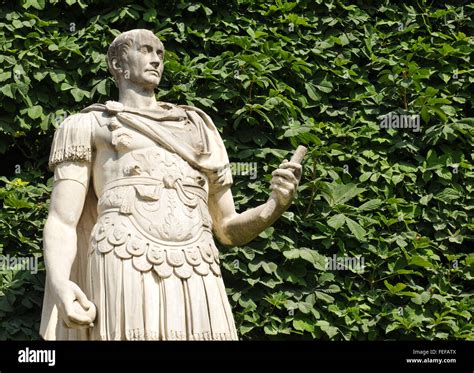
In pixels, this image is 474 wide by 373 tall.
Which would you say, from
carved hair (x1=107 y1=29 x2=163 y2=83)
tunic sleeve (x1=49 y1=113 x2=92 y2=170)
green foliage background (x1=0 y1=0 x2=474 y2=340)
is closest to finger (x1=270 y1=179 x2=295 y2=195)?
tunic sleeve (x1=49 y1=113 x2=92 y2=170)

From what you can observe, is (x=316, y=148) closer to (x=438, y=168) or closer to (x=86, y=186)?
(x=438, y=168)

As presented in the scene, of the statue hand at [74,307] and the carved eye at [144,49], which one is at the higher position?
the carved eye at [144,49]

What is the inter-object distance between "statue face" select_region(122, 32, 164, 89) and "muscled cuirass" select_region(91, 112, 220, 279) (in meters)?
0.38

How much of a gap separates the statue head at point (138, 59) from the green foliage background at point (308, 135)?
1.89 meters

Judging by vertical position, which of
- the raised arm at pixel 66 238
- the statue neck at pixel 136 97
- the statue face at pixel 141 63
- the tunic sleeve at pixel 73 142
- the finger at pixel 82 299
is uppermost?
the statue face at pixel 141 63

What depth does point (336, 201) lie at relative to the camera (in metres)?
10.8

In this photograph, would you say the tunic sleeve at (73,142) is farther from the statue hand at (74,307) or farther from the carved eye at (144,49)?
the statue hand at (74,307)

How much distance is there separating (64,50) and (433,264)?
9.89 ft

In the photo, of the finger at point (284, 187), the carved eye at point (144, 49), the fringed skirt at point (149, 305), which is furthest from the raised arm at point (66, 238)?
the finger at point (284, 187)

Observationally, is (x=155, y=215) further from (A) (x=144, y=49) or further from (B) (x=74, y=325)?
(A) (x=144, y=49)

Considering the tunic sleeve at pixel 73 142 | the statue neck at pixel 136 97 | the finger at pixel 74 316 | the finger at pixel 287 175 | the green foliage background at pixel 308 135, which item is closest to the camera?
the finger at pixel 74 316

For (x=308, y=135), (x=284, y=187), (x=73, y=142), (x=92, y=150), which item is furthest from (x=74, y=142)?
(x=308, y=135)

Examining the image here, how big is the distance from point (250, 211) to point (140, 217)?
2.43 ft

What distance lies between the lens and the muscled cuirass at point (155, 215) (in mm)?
8281
